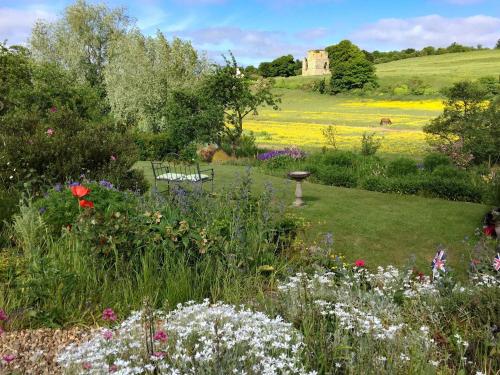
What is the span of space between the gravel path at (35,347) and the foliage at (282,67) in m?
74.6

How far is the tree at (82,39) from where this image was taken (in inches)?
1294

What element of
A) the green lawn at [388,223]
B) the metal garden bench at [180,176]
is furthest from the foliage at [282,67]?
the green lawn at [388,223]

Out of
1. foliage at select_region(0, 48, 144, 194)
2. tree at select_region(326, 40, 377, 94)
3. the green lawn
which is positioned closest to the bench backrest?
foliage at select_region(0, 48, 144, 194)

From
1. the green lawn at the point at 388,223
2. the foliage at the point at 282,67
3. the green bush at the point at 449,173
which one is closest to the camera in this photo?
the green lawn at the point at 388,223

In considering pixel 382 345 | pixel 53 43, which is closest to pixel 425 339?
pixel 382 345

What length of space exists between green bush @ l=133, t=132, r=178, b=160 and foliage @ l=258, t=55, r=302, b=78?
5771 cm

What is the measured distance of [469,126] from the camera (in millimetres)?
14570

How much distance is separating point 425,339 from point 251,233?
9.47ft

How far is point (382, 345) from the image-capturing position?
10.0ft

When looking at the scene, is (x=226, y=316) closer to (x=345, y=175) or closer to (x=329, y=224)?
(x=329, y=224)

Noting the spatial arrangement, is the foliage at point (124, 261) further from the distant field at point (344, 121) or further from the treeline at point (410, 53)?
the treeline at point (410, 53)

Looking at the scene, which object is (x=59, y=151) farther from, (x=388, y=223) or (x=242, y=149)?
(x=242, y=149)

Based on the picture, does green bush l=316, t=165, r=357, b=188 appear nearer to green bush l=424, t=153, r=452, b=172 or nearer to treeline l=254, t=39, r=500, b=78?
green bush l=424, t=153, r=452, b=172

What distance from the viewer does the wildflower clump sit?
8.30 ft
